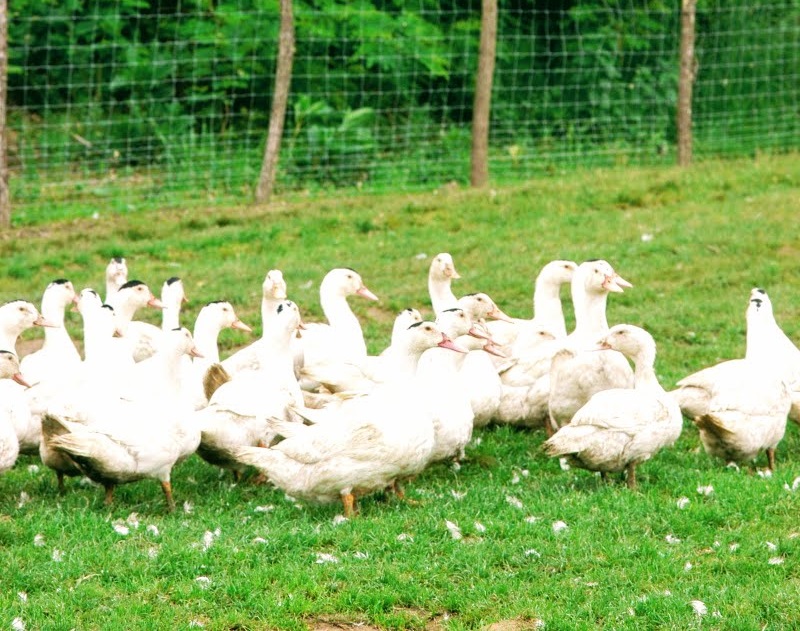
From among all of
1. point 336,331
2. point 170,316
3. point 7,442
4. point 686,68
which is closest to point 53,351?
point 170,316

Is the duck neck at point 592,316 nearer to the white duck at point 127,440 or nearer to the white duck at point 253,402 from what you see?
the white duck at point 253,402

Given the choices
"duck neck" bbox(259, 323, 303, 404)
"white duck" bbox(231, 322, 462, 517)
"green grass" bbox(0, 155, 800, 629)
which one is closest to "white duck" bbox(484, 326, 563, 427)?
"green grass" bbox(0, 155, 800, 629)

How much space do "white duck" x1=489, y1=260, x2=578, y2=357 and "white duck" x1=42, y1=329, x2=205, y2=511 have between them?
3246 mm

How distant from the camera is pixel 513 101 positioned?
20.0m

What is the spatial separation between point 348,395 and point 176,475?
148 centimetres

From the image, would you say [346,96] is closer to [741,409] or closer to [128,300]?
[128,300]

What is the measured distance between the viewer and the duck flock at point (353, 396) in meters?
7.50

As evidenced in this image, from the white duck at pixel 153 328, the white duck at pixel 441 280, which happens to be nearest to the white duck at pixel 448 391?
the white duck at pixel 441 280

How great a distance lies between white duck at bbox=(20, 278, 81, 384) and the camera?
9188mm

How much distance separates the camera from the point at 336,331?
33.4ft

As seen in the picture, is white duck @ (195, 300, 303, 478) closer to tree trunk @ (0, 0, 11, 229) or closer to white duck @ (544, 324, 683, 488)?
white duck @ (544, 324, 683, 488)

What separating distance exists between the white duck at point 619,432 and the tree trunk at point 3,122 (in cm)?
950

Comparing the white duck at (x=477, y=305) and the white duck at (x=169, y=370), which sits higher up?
the white duck at (x=477, y=305)

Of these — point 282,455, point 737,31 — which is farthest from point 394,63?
point 282,455
